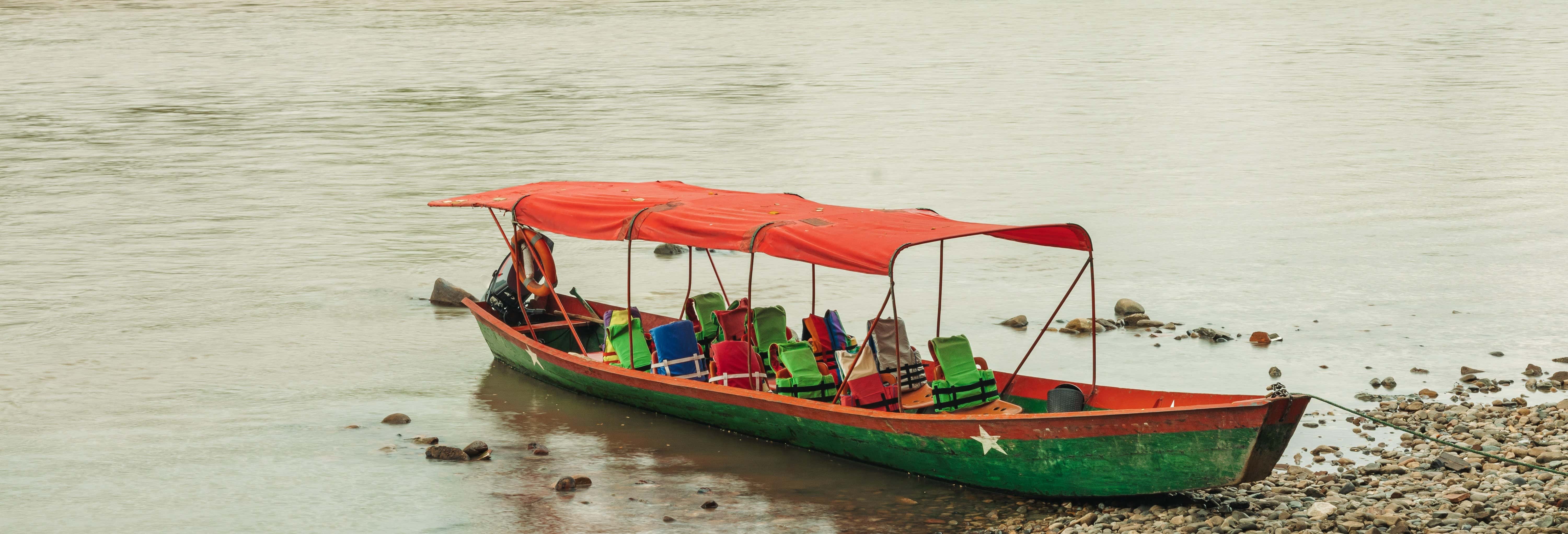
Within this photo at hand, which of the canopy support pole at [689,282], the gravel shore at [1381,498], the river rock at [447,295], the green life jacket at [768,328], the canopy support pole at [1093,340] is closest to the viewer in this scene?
the gravel shore at [1381,498]

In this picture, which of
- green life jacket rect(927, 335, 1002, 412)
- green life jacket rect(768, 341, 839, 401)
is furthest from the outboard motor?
green life jacket rect(927, 335, 1002, 412)

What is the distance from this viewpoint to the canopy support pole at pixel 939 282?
1316cm

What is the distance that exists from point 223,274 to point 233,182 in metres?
9.42

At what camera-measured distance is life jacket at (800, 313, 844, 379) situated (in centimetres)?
1249

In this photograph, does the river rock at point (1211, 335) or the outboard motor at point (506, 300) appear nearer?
the outboard motor at point (506, 300)

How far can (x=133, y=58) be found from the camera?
59.8 meters

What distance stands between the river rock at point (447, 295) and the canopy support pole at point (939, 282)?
533 cm

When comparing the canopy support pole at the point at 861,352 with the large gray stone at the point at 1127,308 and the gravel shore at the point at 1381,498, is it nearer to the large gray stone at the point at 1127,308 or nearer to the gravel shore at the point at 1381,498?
the gravel shore at the point at 1381,498

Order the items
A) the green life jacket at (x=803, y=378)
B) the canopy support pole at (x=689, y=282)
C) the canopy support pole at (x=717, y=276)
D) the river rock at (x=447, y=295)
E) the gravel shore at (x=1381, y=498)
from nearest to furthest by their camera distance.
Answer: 1. the gravel shore at (x=1381, y=498)
2. the green life jacket at (x=803, y=378)
3. the canopy support pole at (x=689, y=282)
4. the canopy support pole at (x=717, y=276)
5. the river rock at (x=447, y=295)

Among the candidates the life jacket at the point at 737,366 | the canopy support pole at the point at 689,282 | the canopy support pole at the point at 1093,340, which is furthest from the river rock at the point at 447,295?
the canopy support pole at the point at 1093,340

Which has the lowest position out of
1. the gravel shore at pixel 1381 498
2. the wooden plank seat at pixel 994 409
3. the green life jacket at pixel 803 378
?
the gravel shore at pixel 1381 498

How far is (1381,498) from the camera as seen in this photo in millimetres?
9781

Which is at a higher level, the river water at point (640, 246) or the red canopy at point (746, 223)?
the red canopy at point (746, 223)

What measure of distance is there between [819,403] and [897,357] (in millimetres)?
923
